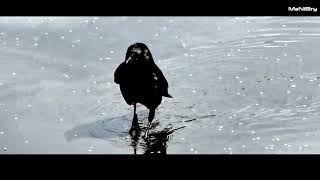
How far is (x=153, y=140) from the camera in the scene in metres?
6.47

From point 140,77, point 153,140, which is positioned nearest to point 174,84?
point 140,77

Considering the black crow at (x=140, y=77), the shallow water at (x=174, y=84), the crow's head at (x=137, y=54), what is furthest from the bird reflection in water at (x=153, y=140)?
the crow's head at (x=137, y=54)

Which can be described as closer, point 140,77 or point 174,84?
point 140,77

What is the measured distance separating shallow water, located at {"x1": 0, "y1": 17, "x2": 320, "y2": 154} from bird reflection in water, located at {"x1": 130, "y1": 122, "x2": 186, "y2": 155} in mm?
34

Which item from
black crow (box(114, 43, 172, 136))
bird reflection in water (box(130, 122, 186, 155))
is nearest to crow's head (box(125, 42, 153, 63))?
black crow (box(114, 43, 172, 136))

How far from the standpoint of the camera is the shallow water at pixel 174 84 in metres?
6.56

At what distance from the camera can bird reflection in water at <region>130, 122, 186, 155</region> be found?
621cm

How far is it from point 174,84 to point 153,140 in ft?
5.98

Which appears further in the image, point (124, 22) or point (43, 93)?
point (124, 22)

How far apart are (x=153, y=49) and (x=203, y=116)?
2.44m

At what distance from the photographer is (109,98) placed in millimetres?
7738

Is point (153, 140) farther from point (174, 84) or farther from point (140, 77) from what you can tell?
point (174, 84)
